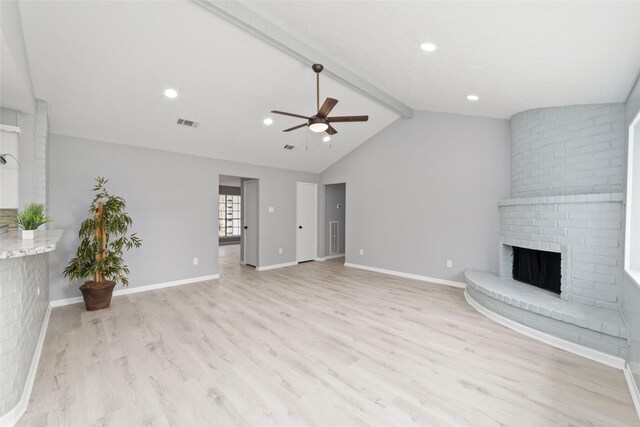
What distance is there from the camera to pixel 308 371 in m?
2.34

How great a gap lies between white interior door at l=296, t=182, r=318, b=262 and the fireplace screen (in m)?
4.49

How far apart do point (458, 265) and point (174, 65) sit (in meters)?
5.08

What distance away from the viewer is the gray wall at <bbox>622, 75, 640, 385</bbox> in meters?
2.10

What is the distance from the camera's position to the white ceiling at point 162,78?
2.53 m

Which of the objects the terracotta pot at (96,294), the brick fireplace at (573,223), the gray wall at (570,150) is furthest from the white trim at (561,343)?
the terracotta pot at (96,294)

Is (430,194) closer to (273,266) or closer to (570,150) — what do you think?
(570,150)

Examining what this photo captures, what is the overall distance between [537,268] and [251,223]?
534cm

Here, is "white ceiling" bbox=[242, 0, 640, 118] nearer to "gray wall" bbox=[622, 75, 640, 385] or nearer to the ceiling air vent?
"gray wall" bbox=[622, 75, 640, 385]

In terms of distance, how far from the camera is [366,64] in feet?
11.7

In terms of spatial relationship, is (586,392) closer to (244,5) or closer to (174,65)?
(244,5)

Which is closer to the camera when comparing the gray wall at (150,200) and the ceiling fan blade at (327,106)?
the ceiling fan blade at (327,106)

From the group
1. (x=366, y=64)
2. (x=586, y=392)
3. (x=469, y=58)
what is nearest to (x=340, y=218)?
(x=366, y=64)

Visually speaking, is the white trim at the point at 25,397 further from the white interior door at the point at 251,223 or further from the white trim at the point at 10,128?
the white interior door at the point at 251,223

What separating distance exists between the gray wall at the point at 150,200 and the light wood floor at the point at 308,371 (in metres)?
0.90
